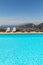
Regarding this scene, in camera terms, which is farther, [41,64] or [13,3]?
[13,3]

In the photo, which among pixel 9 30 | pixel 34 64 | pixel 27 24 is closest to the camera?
pixel 34 64

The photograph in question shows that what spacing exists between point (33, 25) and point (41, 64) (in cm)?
2362

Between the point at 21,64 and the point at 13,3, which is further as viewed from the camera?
the point at 13,3

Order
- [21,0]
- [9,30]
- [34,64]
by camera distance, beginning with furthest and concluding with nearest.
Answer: [21,0] < [9,30] < [34,64]

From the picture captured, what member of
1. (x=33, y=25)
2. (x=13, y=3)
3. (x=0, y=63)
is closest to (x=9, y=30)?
(x=13, y=3)

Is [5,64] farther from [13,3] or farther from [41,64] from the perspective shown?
[13,3]

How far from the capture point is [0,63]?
4.23m

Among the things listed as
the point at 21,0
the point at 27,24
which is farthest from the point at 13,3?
the point at 27,24

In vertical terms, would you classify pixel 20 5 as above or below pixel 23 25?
above

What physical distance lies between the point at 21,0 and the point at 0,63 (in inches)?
818

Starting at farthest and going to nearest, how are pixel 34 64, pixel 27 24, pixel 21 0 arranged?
1. pixel 27 24
2. pixel 21 0
3. pixel 34 64

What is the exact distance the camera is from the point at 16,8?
85.6 ft

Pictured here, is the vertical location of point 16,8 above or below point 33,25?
above

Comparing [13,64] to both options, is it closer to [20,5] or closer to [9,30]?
[9,30]
